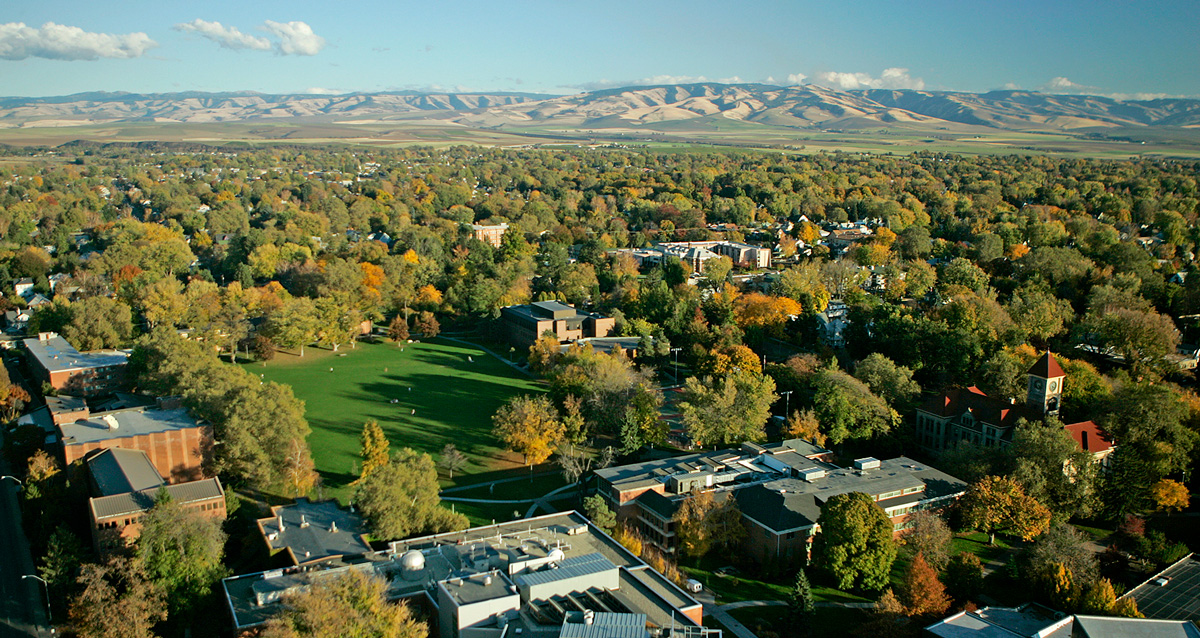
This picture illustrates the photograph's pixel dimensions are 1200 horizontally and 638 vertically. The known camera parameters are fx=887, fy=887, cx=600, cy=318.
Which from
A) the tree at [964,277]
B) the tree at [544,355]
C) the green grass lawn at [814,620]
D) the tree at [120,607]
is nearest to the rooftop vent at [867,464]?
the green grass lawn at [814,620]

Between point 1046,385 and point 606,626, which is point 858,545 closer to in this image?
point 606,626

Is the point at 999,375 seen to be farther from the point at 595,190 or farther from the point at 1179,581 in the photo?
the point at 595,190

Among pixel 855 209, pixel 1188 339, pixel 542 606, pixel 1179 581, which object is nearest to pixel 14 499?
pixel 542 606

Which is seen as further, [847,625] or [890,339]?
[890,339]

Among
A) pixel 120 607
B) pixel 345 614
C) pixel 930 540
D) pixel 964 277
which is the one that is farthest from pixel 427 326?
pixel 345 614

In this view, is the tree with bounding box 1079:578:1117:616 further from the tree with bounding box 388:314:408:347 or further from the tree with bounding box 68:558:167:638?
the tree with bounding box 388:314:408:347

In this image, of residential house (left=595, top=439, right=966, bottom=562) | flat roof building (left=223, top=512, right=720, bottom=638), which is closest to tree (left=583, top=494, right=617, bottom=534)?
residential house (left=595, top=439, right=966, bottom=562)
